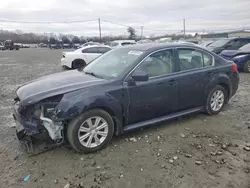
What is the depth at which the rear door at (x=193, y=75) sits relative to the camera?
3.99 meters

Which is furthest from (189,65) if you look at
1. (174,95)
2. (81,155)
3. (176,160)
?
(81,155)

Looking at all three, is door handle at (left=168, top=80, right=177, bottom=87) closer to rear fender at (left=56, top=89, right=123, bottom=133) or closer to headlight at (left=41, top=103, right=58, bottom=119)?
rear fender at (left=56, top=89, right=123, bottom=133)

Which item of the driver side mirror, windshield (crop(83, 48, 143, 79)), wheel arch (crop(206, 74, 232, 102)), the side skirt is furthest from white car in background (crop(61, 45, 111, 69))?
the driver side mirror

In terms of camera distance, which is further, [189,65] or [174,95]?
Result: [189,65]

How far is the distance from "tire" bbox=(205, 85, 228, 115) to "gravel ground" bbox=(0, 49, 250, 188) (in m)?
0.43

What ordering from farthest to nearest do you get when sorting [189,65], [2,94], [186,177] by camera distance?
[2,94] < [189,65] < [186,177]

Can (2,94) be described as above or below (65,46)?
below

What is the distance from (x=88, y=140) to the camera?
3193 mm

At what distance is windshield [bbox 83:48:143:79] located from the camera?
3616mm

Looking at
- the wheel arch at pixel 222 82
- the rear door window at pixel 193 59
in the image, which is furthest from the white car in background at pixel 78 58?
the wheel arch at pixel 222 82

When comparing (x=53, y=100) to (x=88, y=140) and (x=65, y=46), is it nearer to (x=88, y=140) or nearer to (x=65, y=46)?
(x=88, y=140)

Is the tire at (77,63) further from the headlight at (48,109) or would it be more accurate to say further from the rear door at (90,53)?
the headlight at (48,109)

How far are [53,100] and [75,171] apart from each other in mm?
1037

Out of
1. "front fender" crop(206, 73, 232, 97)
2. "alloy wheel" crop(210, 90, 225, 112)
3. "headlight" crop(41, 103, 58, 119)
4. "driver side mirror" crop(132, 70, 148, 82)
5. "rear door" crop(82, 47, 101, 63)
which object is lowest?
"alloy wheel" crop(210, 90, 225, 112)
